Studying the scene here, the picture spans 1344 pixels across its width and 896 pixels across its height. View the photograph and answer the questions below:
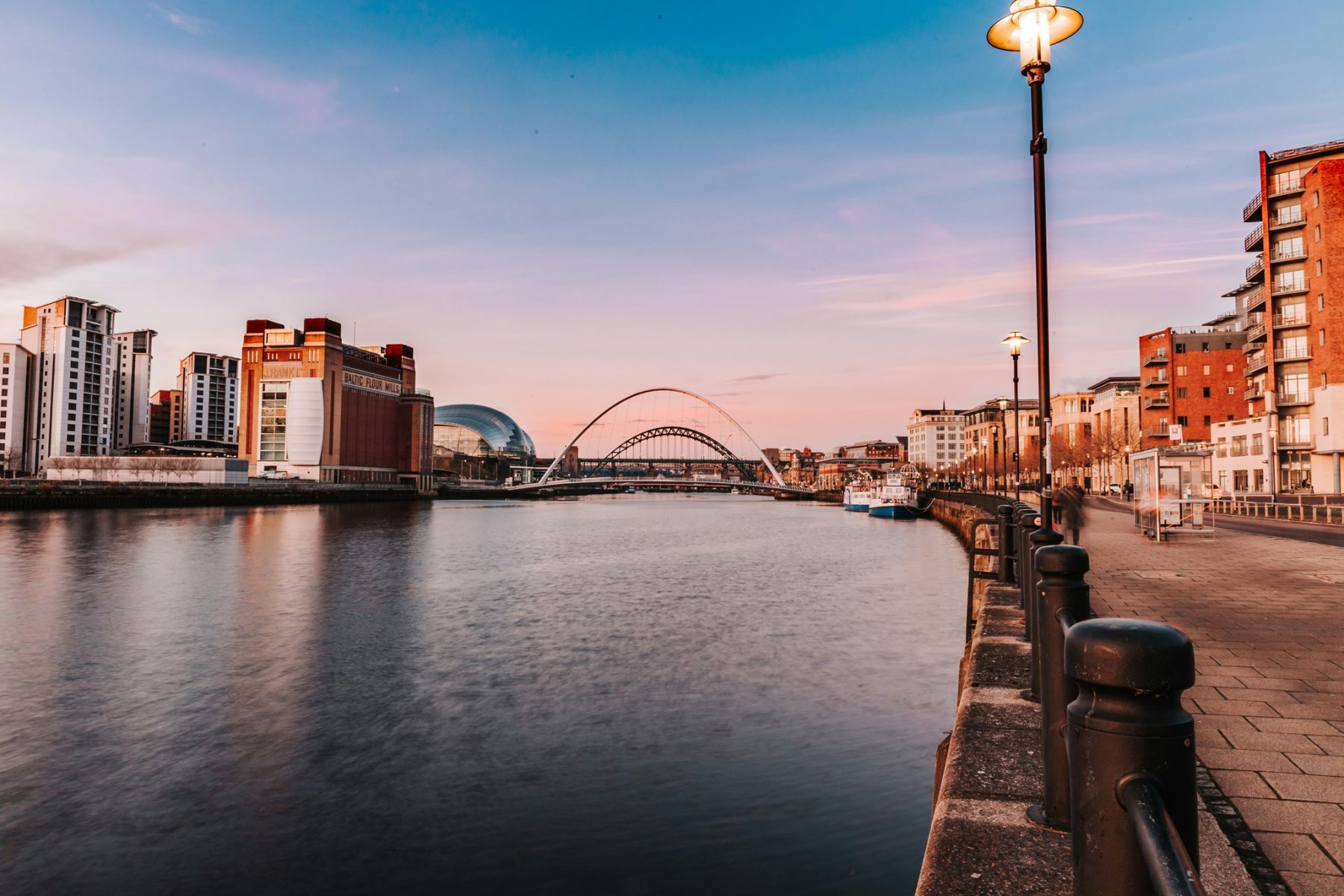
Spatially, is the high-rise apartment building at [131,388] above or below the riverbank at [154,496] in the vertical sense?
above

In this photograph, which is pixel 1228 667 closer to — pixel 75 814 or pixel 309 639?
pixel 75 814

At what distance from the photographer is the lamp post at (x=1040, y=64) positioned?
10398 mm

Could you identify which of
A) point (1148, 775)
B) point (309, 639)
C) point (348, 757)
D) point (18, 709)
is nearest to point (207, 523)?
point (309, 639)

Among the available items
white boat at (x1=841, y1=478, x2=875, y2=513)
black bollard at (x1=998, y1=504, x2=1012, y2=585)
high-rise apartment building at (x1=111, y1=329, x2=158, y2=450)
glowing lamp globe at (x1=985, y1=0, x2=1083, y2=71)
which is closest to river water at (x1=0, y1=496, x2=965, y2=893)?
black bollard at (x1=998, y1=504, x2=1012, y2=585)

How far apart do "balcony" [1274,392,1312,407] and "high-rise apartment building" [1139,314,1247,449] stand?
88.3ft

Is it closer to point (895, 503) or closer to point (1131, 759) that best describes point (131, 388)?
point (895, 503)

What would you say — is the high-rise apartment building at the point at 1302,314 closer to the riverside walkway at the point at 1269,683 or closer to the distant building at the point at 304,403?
the riverside walkway at the point at 1269,683

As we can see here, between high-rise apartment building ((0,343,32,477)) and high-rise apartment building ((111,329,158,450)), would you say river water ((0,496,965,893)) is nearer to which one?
high-rise apartment building ((0,343,32,477))

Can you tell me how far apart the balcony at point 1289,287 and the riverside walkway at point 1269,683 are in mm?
53004

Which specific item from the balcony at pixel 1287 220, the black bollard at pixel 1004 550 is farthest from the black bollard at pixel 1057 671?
the balcony at pixel 1287 220

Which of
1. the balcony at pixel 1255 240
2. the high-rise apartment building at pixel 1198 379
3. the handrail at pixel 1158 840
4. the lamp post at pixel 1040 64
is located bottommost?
the handrail at pixel 1158 840

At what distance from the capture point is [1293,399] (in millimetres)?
59656

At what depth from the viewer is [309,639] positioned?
18.9 meters

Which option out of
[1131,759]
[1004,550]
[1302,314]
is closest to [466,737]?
[1004,550]
